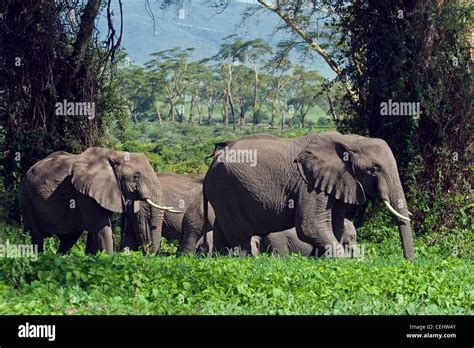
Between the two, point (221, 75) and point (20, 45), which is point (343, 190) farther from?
point (221, 75)

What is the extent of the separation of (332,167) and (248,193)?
3.95 feet

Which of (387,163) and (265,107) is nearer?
(387,163)

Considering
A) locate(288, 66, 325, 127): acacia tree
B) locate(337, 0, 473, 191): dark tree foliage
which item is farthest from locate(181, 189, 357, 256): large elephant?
locate(288, 66, 325, 127): acacia tree

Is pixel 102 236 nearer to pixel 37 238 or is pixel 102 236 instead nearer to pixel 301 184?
pixel 37 238

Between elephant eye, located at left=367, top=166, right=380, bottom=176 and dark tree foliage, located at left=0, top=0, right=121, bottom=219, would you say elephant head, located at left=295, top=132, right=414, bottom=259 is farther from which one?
dark tree foliage, located at left=0, top=0, right=121, bottom=219

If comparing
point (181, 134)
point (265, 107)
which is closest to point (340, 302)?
point (181, 134)

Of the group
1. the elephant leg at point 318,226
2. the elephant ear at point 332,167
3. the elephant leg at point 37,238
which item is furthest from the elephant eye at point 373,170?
the elephant leg at point 37,238

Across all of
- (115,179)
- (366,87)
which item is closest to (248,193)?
(115,179)

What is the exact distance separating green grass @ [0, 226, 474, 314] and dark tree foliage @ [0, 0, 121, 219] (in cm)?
722

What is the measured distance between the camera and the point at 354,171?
594 inches

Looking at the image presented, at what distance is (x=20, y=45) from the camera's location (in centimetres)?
1892

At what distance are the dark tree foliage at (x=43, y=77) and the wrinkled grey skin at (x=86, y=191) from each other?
2.24 meters
